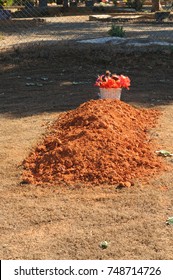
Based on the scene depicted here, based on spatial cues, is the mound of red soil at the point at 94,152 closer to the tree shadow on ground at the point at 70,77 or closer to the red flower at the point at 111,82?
the red flower at the point at 111,82

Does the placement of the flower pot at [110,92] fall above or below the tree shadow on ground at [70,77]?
above

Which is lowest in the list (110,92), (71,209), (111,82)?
(71,209)

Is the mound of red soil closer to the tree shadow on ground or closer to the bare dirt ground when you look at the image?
the bare dirt ground

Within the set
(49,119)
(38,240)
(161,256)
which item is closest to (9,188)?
(38,240)

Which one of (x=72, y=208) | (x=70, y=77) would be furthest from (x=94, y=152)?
(x=70, y=77)

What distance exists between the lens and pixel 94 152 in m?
5.03

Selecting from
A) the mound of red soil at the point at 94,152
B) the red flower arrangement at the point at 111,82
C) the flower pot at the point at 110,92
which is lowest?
the mound of red soil at the point at 94,152

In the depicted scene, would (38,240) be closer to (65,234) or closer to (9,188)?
(65,234)

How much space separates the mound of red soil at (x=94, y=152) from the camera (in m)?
4.83

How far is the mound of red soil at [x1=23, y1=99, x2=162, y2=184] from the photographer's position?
15.9 ft

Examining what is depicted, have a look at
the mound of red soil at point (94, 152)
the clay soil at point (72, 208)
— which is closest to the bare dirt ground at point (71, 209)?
the clay soil at point (72, 208)

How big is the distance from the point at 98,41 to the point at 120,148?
7.71 m

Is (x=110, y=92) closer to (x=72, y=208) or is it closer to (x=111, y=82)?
(x=111, y=82)

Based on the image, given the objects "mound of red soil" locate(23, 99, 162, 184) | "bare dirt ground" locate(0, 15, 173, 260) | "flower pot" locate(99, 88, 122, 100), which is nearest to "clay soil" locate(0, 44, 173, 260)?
"bare dirt ground" locate(0, 15, 173, 260)
